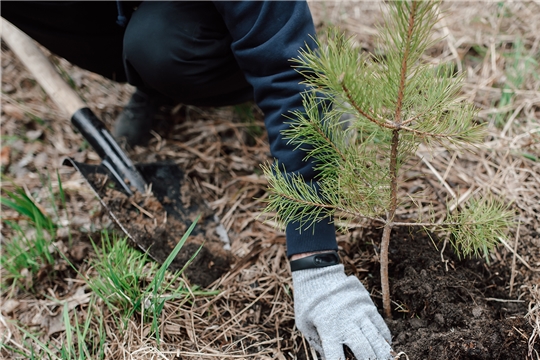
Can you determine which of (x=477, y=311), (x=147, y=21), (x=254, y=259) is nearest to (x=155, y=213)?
(x=254, y=259)

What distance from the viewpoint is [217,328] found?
1.26 metres

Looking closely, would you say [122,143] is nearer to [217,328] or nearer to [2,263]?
[2,263]

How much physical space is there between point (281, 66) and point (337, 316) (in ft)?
2.17

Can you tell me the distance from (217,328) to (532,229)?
101cm

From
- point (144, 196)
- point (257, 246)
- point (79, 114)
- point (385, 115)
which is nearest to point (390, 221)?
point (385, 115)

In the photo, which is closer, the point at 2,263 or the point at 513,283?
the point at 513,283

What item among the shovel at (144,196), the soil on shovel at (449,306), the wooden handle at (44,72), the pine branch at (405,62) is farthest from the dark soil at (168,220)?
the pine branch at (405,62)

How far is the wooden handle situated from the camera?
5.66 ft

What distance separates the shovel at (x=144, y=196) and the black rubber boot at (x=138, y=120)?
0.71 ft

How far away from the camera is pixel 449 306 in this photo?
1.10 m

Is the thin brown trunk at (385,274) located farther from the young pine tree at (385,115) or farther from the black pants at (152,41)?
the black pants at (152,41)

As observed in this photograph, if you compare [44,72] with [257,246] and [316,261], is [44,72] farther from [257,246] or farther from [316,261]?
[316,261]

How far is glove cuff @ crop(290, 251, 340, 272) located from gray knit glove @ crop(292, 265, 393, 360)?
0.4 inches

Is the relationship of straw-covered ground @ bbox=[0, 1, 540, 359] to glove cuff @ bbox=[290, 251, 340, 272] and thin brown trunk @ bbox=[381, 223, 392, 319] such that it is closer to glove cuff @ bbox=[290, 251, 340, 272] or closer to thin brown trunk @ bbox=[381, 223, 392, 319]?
thin brown trunk @ bbox=[381, 223, 392, 319]
